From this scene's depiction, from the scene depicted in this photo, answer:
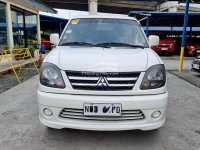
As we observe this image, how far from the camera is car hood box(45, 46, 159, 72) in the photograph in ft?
8.62

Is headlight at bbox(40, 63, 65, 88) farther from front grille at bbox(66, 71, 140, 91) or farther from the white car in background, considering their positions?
front grille at bbox(66, 71, 140, 91)

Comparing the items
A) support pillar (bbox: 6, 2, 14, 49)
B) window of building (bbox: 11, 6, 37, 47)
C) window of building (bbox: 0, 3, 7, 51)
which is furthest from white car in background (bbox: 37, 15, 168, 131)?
window of building (bbox: 11, 6, 37, 47)

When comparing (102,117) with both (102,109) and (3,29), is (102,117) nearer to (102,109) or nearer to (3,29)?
(102,109)

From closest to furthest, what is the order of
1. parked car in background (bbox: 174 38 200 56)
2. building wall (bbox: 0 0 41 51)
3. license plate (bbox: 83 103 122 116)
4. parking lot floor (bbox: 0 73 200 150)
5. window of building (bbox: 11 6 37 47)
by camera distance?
license plate (bbox: 83 103 122 116)
parking lot floor (bbox: 0 73 200 150)
building wall (bbox: 0 0 41 51)
window of building (bbox: 11 6 37 47)
parked car in background (bbox: 174 38 200 56)

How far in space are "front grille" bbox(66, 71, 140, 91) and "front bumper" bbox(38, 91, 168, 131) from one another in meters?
0.11

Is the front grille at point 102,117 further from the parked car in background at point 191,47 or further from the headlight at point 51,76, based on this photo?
the parked car in background at point 191,47

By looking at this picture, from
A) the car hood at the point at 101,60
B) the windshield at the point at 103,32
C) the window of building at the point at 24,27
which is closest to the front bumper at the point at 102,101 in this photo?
the car hood at the point at 101,60

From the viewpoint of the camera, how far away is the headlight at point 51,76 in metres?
2.68

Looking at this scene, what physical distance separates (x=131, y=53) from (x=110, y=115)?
38.1 inches

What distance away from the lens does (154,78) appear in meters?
2.74

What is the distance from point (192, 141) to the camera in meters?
3.03

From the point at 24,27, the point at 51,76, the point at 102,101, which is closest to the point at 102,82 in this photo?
the point at 102,101

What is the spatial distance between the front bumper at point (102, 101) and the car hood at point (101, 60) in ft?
1.14

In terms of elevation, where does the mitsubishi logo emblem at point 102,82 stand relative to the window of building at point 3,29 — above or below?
below
